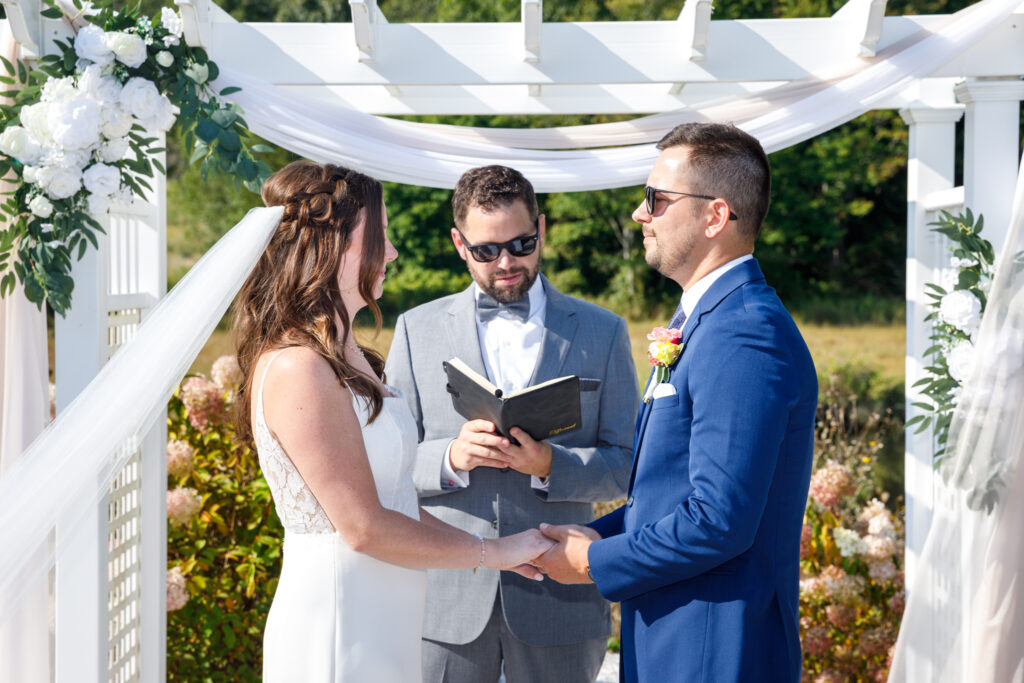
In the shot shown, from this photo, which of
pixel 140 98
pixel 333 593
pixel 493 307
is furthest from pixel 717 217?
pixel 140 98

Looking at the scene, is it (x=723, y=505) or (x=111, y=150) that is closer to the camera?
(x=723, y=505)

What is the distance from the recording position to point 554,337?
3.35 metres

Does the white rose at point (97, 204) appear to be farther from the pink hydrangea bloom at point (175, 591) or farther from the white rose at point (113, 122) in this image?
the pink hydrangea bloom at point (175, 591)

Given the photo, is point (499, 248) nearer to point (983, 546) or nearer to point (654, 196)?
point (654, 196)

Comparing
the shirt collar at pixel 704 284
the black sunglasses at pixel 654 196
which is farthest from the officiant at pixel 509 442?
the black sunglasses at pixel 654 196

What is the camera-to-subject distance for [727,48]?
3.69 metres

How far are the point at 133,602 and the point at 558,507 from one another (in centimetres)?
210

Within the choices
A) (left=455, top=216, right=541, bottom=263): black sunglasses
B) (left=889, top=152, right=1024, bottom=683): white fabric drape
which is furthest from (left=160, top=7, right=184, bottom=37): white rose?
(left=889, top=152, right=1024, bottom=683): white fabric drape

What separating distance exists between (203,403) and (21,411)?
188 cm

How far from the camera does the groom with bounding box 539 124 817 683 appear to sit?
2271mm

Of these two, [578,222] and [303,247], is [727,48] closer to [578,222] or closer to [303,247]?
[303,247]

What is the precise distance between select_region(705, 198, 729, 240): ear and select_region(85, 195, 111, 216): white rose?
2125mm

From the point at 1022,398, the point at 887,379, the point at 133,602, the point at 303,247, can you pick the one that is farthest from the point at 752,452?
the point at 887,379

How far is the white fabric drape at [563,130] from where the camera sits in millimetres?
3668
